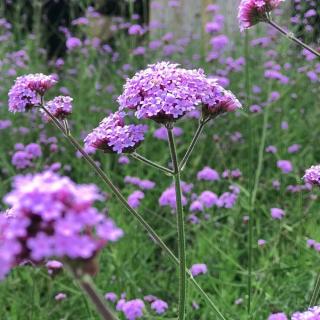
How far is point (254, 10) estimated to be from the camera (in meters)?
1.71

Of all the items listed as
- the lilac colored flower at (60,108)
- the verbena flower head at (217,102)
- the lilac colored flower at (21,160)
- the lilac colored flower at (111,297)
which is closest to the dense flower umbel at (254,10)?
the verbena flower head at (217,102)

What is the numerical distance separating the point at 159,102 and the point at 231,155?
101 inches

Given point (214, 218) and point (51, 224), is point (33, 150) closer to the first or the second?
point (214, 218)

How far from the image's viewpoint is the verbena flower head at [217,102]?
1.46 m

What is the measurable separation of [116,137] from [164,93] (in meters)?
0.15

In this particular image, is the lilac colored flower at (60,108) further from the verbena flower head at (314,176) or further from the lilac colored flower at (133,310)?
the lilac colored flower at (133,310)

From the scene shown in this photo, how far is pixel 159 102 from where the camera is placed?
137cm

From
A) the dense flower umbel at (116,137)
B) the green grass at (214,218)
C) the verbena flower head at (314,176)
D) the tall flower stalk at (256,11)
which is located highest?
the tall flower stalk at (256,11)

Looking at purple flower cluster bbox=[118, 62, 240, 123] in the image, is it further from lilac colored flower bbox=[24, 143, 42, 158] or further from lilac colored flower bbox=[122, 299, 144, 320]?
lilac colored flower bbox=[24, 143, 42, 158]

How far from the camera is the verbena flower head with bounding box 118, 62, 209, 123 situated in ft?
4.49

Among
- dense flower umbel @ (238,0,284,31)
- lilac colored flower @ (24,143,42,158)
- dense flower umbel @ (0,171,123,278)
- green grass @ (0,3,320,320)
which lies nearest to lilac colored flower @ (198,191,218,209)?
green grass @ (0,3,320,320)

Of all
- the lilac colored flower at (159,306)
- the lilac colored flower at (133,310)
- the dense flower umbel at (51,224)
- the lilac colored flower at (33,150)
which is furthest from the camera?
the lilac colored flower at (33,150)

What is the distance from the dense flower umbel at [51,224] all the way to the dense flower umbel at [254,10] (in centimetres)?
112

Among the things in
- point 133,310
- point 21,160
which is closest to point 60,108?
point 133,310
